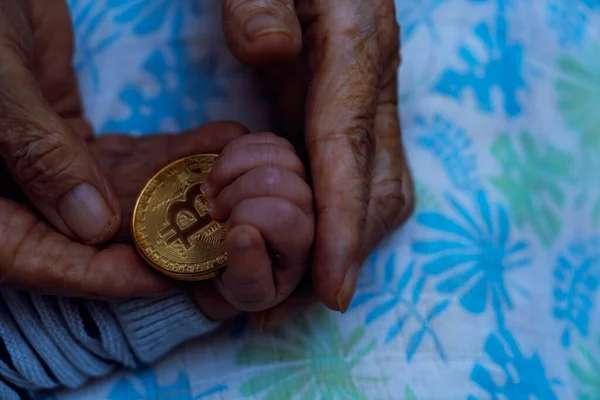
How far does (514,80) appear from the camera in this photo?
4.46 ft

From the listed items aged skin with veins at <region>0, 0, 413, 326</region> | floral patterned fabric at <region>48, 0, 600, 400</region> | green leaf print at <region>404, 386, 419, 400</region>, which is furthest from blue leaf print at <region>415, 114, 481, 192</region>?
green leaf print at <region>404, 386, 419, 400</region>

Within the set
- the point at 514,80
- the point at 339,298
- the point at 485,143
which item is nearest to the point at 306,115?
the point at 339,298

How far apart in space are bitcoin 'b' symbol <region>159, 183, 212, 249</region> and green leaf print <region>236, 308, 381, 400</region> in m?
0.21

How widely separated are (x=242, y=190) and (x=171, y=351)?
1.24ft

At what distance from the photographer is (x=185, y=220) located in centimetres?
106

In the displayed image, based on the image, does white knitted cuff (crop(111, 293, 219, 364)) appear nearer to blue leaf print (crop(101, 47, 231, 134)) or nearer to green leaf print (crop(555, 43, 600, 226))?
blue leaf print (crop(101, 47, 231, 134))

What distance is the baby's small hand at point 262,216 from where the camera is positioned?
2.68 ft

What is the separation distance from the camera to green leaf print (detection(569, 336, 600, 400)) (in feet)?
3.60

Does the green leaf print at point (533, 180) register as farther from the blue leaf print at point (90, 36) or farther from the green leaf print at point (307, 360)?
the blue leaf print at point (90, 36)

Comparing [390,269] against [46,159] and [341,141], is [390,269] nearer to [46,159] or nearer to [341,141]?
[341,141]

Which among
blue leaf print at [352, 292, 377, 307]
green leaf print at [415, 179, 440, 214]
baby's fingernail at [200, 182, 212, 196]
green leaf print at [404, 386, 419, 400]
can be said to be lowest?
green leaf print at [404, 386, 419, 400]

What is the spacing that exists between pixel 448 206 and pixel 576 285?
0.89 ft

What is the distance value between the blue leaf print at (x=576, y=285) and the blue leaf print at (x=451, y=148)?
0.71ft

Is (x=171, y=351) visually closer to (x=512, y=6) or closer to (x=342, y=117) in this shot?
(x=342, y=117)
